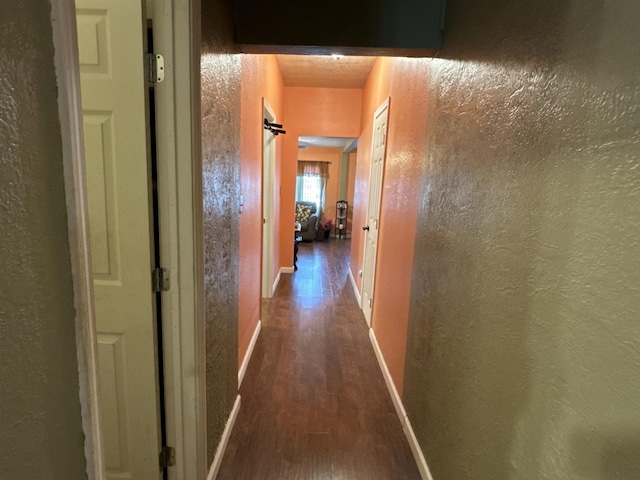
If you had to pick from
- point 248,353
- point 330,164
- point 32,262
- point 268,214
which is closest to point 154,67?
point 32,262

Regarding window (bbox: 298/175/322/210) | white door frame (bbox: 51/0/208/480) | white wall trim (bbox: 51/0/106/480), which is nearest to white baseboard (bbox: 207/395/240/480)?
white door frame (bbox: 51/0/208/480)

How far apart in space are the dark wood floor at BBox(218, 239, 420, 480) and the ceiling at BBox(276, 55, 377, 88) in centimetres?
268

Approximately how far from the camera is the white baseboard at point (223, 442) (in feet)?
5.14

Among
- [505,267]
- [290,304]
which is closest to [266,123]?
[290,304]

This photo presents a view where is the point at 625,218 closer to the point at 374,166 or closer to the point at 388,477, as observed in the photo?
the point at 388,477

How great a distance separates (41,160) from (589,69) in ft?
3.52

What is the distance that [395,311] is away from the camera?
2260 millimetres

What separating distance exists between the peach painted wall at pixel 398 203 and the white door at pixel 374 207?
176mm

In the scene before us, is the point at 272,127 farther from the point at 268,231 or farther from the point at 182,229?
the point at 182,229

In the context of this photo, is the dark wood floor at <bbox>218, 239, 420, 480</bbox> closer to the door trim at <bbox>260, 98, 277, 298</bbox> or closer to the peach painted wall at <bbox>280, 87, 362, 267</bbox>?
the door trim at <bbox>260, 98, 277, 298</bbox>

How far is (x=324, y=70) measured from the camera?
12.6 feet

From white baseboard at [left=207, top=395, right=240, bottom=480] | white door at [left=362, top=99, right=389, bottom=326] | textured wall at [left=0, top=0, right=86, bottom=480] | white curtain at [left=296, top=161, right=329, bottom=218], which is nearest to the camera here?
textured wall at [left=0, top=0, right=86, bottom=480]

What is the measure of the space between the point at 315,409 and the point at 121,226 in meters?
1.63

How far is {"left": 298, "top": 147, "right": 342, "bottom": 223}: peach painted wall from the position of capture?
9.30 meters
